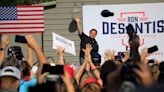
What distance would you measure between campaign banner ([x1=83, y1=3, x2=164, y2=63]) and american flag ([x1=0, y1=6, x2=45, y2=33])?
134 centimetres

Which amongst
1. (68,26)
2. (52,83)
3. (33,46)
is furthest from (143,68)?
(68,26)

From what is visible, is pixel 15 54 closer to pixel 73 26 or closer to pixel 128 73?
pixel 73 26

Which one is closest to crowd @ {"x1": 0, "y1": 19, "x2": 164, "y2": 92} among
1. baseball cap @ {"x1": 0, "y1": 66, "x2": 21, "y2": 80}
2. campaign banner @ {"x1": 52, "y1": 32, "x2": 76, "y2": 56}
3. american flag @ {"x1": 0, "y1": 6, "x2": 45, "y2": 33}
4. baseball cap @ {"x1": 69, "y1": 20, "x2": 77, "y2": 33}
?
baseball cap @ {"x1": 0, "y1": 66, "x2": 21, "y2": 80}

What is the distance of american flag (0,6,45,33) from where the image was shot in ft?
55.3

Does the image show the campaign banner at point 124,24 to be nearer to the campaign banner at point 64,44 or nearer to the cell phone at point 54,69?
the campaign banner at point 64,44

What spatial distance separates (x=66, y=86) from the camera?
16.5ft

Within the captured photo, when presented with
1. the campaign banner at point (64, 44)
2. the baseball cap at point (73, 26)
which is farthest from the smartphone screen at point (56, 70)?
the baseball cap at point (73, 26)

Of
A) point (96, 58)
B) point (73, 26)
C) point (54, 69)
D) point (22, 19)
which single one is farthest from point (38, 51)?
point (73, 26)

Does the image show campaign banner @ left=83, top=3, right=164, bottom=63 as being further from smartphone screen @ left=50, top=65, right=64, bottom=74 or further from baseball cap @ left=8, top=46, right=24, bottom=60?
smartphone screen @ left=50, top=65, right=64, bottom=74

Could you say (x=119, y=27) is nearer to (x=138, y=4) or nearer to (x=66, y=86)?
(x=138, y=4)

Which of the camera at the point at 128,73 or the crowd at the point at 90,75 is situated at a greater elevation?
the camera at the point at 128,73

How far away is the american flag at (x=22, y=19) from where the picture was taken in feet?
55.3

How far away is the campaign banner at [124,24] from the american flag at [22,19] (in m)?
1.34

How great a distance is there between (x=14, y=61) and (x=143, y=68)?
3.03 m
